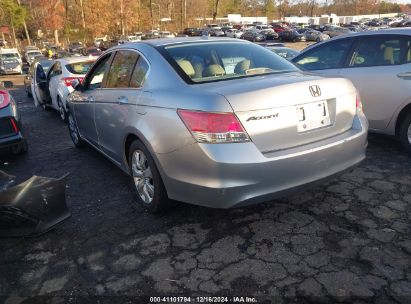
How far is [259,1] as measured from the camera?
373 ft

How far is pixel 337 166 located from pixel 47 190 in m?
2.51

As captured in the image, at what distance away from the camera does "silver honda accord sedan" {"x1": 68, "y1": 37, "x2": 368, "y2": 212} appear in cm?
274

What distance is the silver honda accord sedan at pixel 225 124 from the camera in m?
2.74

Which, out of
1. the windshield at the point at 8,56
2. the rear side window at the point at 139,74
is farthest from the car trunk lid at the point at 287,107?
the windshield at the point at 8,56

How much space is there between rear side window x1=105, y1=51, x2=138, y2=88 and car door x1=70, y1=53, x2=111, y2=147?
0.65 feet

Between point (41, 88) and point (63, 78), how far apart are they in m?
2.05

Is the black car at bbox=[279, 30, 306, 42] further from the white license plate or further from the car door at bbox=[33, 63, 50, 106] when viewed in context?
the white license plate

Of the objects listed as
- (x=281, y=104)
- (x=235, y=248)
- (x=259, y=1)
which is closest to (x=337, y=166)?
(x=281, y=104)

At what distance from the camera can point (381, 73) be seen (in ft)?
15.7

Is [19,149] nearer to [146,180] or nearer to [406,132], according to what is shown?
[146,180]

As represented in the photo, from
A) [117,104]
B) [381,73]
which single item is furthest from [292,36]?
[117,104]

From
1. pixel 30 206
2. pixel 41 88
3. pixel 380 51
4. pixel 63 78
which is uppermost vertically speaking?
pixel 380 51

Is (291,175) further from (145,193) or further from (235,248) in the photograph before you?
(145,193)

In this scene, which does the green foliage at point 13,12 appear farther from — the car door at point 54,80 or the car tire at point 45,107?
the car door at point 54,80
